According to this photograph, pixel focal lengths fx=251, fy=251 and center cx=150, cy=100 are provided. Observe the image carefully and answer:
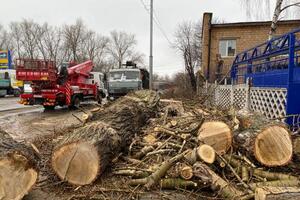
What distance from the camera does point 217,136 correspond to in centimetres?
418

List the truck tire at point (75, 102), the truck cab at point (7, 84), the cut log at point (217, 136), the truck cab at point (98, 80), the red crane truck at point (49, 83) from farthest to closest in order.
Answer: the truck cab at point (7, 84), the truck cab at point (98, 80), the truck tire at point (75, 102), the red crane truck at point (49, 83), the cut log at point (217, 136)

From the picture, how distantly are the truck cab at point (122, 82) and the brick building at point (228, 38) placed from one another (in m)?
5.32

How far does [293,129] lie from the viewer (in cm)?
514

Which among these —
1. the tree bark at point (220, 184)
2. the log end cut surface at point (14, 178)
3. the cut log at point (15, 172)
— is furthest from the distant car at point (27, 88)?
the tree bark at point (220, 184)

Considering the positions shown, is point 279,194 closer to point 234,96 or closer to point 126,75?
point 234,96

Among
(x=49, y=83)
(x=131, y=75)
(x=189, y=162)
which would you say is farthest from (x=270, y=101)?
(x=131, y=75)

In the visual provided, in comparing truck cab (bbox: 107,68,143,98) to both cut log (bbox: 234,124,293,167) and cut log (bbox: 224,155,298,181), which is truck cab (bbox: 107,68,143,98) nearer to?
cut log (bbox: 224,155,298,181)

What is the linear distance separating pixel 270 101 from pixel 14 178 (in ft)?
18.3

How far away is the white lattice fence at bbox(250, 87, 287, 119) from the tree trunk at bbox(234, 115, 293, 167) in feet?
6.40

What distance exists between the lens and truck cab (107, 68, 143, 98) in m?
16.6

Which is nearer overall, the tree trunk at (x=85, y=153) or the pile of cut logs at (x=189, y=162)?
the pile of cut logs at (x=189, y=162)

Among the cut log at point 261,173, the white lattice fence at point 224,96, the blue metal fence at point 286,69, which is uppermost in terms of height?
the blue metal fence at point 286,69

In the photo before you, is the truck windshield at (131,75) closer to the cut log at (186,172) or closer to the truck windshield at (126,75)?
the truck windshield at (126,75)

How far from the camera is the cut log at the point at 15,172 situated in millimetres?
3062
